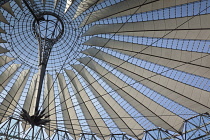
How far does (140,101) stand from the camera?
875 inches

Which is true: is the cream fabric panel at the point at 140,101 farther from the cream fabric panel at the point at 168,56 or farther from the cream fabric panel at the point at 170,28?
the cream fabric panel at the point at 170,28

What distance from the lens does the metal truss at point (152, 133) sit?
23219 millimetres

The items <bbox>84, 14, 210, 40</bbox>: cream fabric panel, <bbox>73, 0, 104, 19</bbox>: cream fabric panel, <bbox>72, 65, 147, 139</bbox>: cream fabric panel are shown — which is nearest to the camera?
<bbox>84, 14, 210, 40</bbox>: cream fabric panel

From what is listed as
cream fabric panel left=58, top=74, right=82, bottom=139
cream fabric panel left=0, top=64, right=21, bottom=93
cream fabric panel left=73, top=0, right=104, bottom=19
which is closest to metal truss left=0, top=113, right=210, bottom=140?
cream fabric panel left=58, top=74, right=82, bottom=139

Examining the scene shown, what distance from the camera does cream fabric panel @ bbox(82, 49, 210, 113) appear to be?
20609mm

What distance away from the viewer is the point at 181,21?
17.8m

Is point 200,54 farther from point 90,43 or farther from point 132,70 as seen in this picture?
point 90,43

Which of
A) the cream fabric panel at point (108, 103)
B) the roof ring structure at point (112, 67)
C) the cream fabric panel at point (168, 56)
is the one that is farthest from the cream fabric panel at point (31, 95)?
the cream fabric panel at point (168, 56)

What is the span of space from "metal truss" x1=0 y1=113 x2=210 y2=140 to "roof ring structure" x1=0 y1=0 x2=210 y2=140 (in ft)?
0.30

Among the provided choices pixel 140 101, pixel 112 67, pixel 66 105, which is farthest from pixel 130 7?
pixel 66 105

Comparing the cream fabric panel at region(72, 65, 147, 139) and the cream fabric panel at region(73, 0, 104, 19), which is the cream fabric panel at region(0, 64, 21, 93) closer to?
the cream fabric panel at region(72, 65, 147, 139)

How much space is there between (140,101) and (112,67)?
150 inches

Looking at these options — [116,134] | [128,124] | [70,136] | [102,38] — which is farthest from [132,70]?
[70,136]

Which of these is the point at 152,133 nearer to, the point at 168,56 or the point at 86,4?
the point at 168,56
